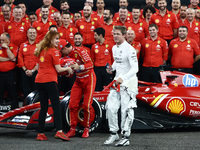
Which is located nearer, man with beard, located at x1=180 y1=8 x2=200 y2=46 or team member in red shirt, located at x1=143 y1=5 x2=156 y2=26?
man with beard, located at x1=180 y1=8 x2=200 y2=46

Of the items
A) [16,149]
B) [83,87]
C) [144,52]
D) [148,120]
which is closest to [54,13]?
[144,52]

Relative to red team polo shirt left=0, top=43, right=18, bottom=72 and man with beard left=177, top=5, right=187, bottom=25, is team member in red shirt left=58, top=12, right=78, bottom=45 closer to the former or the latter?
red team polo shirt left=0, top=43, right=18, bottom=72

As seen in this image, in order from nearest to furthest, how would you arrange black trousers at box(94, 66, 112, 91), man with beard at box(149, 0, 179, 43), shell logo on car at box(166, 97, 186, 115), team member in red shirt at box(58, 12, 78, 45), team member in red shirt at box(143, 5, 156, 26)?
shell logo on car at box(166, 97, 186, 115) → black trousers at box(94, 66, 112, 91) → team member in red shirt at box(58, 12, 78, 45) → man with beard at box(149, 0, 179, 43) → team member in red shirt at box(143, 5, 156, 26)

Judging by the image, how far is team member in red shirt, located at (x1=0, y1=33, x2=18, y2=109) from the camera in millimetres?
7992

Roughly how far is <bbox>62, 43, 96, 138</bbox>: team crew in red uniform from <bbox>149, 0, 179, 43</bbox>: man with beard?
12.5 feet

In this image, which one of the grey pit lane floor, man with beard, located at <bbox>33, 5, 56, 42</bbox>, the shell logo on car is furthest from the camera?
man with beard, located at <bbox>33, 5, 56, 42</bbox>

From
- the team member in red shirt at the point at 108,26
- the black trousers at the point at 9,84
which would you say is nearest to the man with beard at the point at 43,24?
the black trousers at the point at 9,84

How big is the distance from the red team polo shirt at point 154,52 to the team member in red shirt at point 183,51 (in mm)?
246

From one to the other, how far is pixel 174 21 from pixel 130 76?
15.2 feet

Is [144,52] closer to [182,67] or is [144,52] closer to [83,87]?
[182,67]

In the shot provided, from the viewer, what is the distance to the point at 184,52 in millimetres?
8227

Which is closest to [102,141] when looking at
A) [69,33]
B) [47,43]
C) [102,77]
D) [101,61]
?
[47,43]

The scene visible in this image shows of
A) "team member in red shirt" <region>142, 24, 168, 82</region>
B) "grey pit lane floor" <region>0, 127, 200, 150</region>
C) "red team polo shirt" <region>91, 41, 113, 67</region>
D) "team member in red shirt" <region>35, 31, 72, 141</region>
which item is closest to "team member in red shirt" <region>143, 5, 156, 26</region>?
"team member in red shirt" <region>142, 24, 168, 82</region>

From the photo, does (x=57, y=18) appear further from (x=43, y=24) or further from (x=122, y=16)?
(x=122, y=16)
